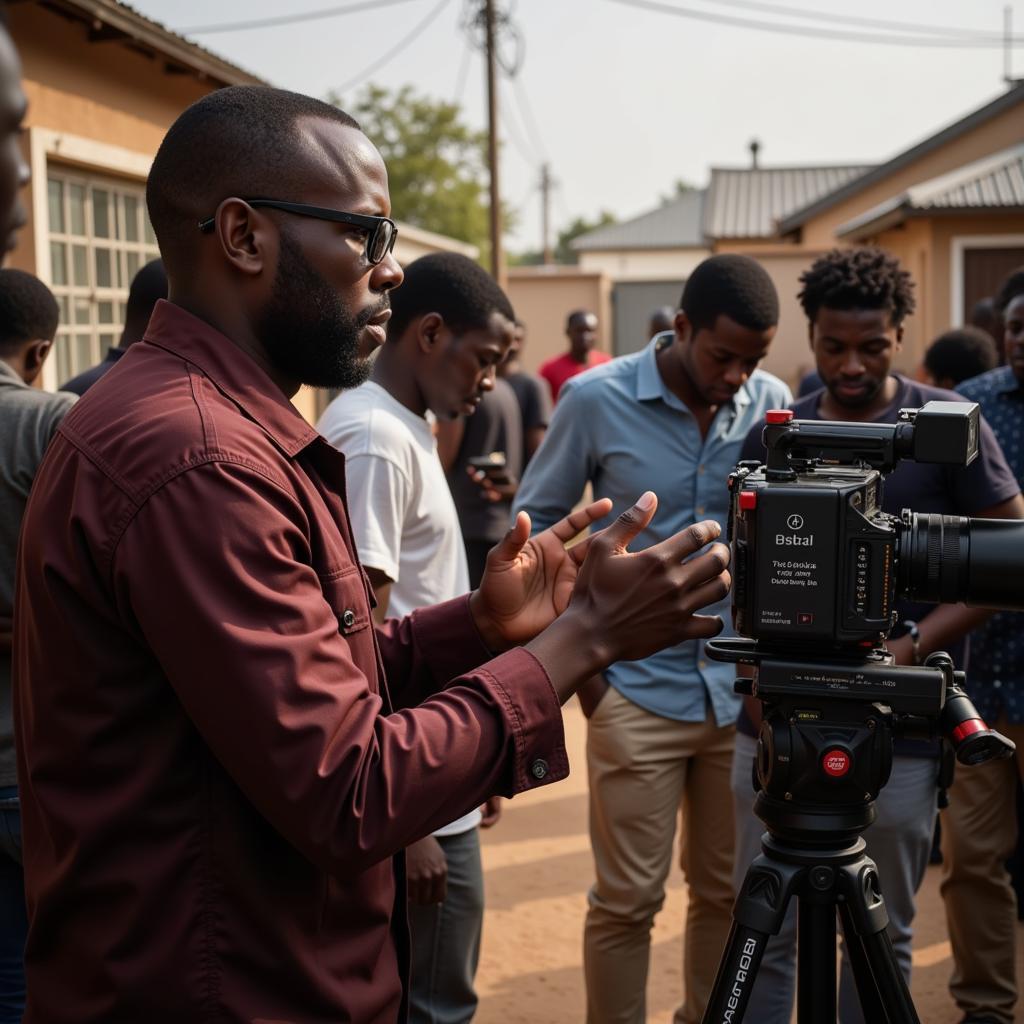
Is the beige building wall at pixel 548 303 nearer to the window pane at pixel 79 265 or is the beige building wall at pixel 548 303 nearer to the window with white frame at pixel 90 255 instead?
the window with white frame at pixel 90 255

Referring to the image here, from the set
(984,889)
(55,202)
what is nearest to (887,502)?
(984,889)

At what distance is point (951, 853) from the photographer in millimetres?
3930

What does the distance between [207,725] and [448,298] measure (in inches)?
80.3

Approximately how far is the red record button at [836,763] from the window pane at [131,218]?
6.96 meters

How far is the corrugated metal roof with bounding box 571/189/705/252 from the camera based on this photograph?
55625 mm

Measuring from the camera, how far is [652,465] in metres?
3.60

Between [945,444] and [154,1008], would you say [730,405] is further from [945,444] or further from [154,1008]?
[154,1008]

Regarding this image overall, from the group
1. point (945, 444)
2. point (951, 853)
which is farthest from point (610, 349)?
point (945, 444)

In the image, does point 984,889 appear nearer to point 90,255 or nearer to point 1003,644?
point 1003,644

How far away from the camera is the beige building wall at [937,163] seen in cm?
1870

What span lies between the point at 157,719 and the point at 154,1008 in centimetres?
36

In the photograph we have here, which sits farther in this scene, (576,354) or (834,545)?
(576,354)

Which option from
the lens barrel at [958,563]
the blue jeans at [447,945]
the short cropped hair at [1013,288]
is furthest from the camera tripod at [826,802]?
the short cropped hair at [1013,288]

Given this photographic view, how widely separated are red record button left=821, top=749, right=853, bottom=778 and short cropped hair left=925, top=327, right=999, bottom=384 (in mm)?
4641
